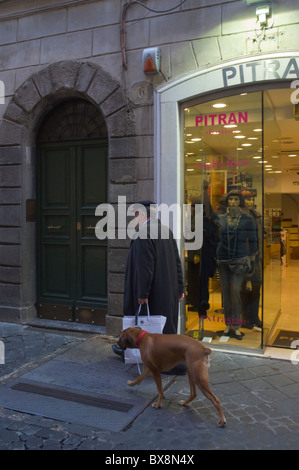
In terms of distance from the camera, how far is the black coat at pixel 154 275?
4.86 metres

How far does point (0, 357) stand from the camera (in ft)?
18.6

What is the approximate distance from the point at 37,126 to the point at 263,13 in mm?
3835

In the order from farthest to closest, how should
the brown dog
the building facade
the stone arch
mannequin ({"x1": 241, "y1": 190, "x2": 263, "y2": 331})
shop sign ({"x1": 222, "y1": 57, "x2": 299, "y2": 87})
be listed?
the stone arch → mannequin ({"x1": 241, "y1": 190, "x2": 263, "y2": 331}) → the building facade → shop sign ({"x1": 222, "y1": 57, "x2": 299, "y2": 87}) → the brown dog

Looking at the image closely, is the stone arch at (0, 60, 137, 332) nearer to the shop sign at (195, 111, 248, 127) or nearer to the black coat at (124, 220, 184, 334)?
the shop sign at (195, 111, 248, 127)

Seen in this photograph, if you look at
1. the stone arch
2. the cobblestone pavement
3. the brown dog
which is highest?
the stone arch

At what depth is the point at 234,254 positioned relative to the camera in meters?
6.21

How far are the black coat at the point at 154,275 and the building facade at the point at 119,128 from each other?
1198mm

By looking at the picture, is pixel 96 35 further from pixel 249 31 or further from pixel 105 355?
pixel 105 355

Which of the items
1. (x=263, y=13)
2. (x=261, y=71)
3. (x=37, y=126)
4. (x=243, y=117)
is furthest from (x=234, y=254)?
(x=37, y=126)

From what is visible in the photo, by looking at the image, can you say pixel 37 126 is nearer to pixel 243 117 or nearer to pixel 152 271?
pixel 243 117

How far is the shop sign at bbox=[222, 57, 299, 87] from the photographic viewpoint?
544cm

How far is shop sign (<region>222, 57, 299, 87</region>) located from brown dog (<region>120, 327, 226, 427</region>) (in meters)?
3.39

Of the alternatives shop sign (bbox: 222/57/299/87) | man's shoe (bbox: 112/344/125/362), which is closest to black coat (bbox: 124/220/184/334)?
man's shoe (bbox: 112/344/125/362)

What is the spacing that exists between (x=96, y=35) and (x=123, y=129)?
5.08 feet
